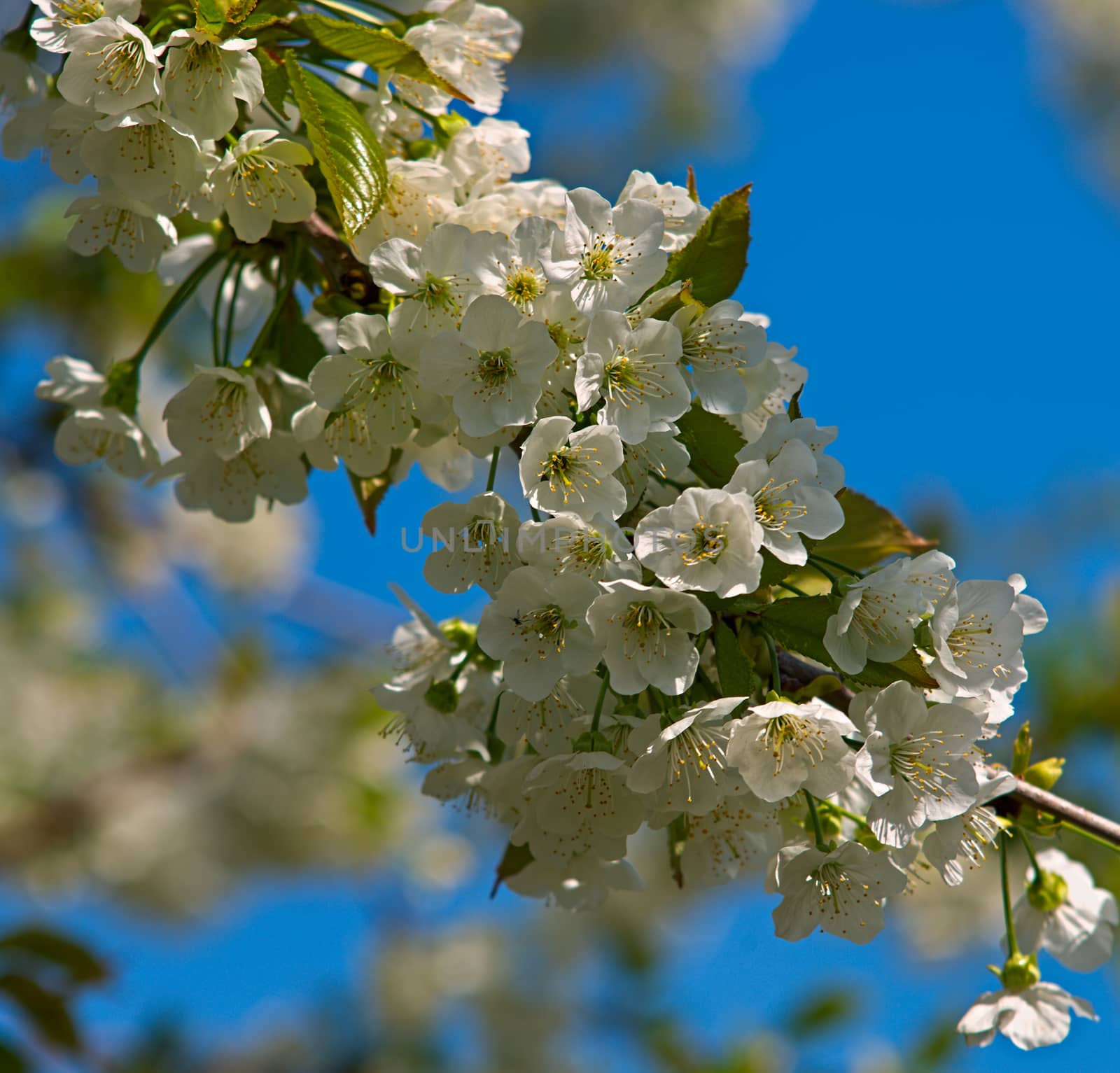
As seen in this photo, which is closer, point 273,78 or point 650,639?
point 650,639

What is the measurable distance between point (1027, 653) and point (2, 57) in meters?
3.46

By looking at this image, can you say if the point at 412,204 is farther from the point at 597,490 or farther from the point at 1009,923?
the point at 1009,923

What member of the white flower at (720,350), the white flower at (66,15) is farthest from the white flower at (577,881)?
the white flower at (66,15)

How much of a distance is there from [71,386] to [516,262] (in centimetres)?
78

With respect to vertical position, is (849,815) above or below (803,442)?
below

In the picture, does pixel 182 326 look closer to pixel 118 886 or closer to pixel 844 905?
pixel 844 905

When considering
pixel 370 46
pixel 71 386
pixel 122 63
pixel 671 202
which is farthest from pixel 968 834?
pixel 71 386

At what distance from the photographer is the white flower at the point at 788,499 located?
0.99 m

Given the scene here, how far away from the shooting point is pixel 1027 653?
366cm

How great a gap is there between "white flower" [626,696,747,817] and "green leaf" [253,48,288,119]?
0.76 meters

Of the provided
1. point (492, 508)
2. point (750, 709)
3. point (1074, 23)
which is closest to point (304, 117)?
point (492, 508)

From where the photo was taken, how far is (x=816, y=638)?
101 centimetres

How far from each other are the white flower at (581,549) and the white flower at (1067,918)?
715 millimetres

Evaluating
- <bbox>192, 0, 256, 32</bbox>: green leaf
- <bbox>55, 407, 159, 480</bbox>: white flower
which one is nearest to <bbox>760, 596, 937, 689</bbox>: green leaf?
<bbox>192, 0, 256, 32</bbox>: green leaf
